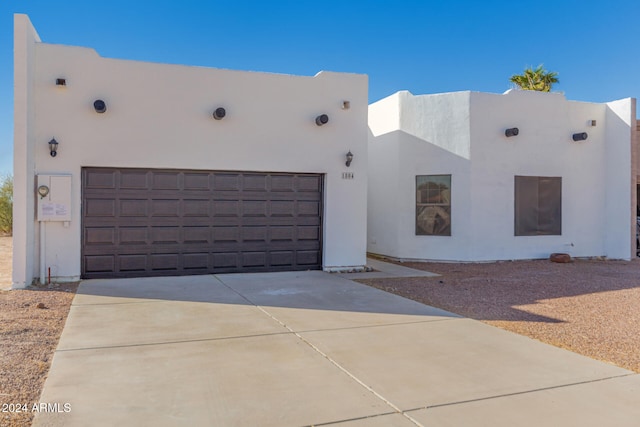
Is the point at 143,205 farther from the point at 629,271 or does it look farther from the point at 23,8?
the point at 629,271

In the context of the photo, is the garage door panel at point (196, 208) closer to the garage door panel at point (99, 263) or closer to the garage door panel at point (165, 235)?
the garage door panel at point (165, 235)

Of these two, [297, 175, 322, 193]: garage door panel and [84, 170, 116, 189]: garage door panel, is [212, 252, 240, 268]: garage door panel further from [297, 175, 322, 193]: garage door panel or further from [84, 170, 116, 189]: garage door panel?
[84, 170, 116, 189]: garage door panel

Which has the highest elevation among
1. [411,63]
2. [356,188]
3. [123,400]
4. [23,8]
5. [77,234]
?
[411,63]

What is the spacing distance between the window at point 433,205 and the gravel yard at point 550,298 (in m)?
1.06

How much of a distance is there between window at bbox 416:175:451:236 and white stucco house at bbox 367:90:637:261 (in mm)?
28

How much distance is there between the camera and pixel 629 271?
12.3 metres

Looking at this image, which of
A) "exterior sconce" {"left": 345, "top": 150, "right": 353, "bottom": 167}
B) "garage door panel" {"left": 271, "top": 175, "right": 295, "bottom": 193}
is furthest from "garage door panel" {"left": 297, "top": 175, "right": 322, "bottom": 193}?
"exterior sconce" {"left": 345, "top": 150, "right": 353, "bottom": 167}

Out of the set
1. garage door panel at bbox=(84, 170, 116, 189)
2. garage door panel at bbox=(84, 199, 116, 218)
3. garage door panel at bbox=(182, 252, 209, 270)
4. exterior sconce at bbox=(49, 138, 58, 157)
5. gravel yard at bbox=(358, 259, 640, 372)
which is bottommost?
gravel yard at bbox=(358, 259, 640, 372)

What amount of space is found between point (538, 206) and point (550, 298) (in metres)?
5.91

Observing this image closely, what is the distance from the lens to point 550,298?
860cm

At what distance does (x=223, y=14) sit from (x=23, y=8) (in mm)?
6631

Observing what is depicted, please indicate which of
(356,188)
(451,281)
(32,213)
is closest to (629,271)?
(451,281)

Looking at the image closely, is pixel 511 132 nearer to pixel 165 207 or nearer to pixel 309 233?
pixel 309 233

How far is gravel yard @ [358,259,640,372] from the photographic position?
19.5ft
